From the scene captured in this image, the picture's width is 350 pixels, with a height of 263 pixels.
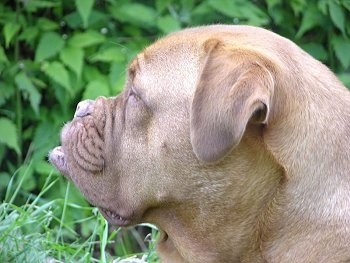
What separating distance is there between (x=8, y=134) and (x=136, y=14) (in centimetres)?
100

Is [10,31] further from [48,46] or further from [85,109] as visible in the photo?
[85,109]

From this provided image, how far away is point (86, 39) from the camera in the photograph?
6148 millimetres

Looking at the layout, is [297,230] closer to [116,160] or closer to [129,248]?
[116,160]

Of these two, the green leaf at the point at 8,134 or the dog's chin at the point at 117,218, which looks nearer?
the dog's chin at the point at 117,218

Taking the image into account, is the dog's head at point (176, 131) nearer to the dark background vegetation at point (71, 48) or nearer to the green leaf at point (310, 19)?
the dark background vegetation at point (71, 48)

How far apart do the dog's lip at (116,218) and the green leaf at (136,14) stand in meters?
2.49

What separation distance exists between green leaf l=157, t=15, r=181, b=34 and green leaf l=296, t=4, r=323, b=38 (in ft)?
2.54

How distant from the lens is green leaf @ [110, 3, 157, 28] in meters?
6.20

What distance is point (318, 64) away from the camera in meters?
3.72

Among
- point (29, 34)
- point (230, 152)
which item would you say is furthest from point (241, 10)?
point (230, 152)

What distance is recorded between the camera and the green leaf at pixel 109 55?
603cm

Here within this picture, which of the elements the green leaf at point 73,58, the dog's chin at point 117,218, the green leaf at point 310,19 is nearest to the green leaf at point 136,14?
the green leaf at point 73,58

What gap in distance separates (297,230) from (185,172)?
16.6 inches

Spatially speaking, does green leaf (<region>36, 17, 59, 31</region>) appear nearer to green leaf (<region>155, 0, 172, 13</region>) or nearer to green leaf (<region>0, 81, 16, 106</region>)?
green leaf (<region>0, 81, 16, 106</region>)
